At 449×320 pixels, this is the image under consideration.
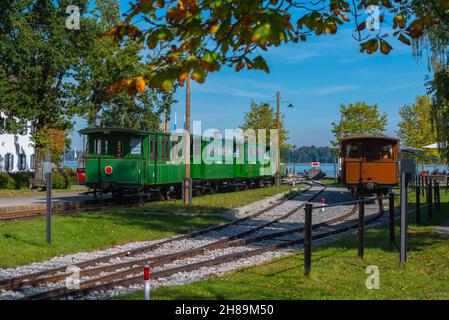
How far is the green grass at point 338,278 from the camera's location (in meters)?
7.90

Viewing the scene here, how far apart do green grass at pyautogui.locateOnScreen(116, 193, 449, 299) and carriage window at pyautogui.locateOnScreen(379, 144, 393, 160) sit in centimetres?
1317

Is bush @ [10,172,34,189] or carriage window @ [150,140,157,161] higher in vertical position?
carriage window @ [150,140,157,161]

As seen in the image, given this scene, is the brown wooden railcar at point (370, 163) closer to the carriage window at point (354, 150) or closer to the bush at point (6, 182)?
the carriage window at point (354, 150)

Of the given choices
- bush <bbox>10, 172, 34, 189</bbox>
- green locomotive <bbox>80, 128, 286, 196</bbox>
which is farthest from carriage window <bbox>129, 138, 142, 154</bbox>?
bush <bbox>10, 172, 34, 189</bbox>

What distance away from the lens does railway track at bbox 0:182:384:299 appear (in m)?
8.79

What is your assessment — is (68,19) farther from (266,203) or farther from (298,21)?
(298,21)

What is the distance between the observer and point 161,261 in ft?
36.6

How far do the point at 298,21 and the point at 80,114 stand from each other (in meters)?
30.7

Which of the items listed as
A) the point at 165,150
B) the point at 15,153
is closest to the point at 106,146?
the point at 165,150

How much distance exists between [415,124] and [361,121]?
5.51 meters

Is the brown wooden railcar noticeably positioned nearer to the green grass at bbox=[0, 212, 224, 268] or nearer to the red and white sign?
the green grass at bbox=[0, 212, 224, 268]

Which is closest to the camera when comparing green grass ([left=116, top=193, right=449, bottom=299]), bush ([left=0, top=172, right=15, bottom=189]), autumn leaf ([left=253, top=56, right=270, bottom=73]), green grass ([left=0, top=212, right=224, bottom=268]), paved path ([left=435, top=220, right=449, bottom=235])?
autumn leaf ([left=253, top=56, right=270, bottom=73])

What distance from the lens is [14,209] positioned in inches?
830

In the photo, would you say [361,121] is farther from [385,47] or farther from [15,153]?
[385,47]
